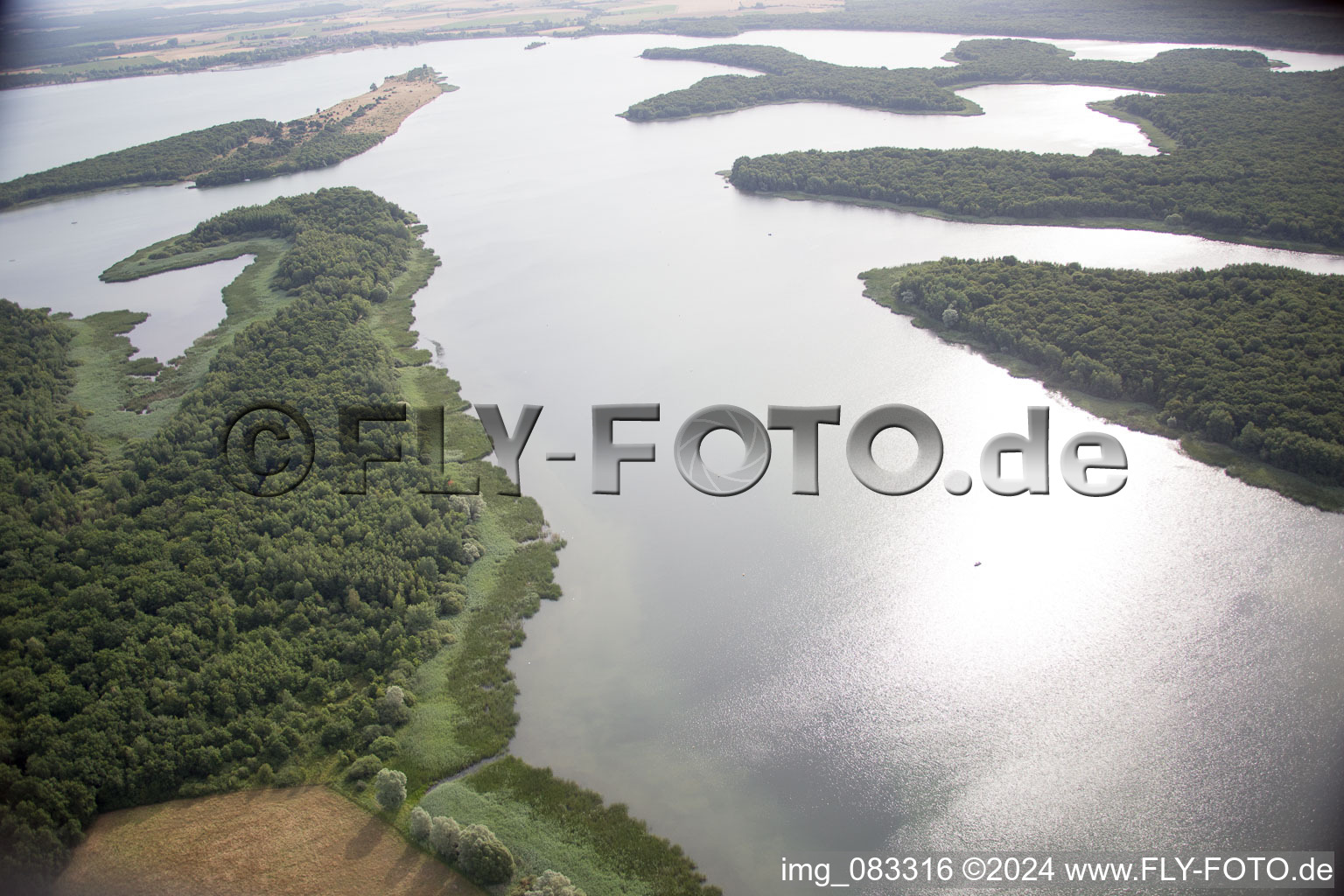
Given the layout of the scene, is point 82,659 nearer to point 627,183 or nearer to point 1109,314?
point 1109,314

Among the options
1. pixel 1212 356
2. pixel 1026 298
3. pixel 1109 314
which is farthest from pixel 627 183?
pixel 1212 356

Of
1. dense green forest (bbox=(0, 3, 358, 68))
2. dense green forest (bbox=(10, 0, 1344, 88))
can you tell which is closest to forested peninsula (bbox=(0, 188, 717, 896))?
dense green forest (bbox=(10, 0, 1344, 88))

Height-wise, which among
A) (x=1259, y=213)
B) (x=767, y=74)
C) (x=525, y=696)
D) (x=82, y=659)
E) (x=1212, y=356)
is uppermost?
(x=767, y=74)

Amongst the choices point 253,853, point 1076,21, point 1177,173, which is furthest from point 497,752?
point 1076,21

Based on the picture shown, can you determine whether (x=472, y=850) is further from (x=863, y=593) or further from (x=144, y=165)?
(x=144, y=165)

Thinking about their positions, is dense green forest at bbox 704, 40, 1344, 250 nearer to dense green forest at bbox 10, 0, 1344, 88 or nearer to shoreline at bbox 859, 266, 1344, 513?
shoreline at bbox 859, 266, 1344, 513
